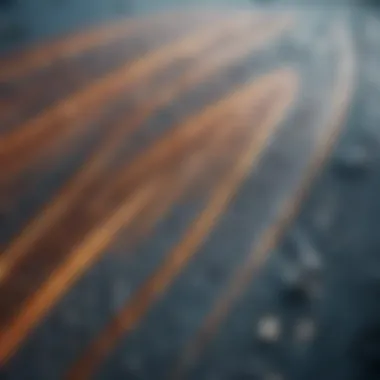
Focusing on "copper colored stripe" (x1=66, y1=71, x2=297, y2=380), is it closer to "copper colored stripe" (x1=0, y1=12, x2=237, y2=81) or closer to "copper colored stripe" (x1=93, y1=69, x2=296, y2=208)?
"copper colored stripe" (x1=93, y1=69, x2=296, y2=208)

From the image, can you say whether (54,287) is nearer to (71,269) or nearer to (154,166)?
(71,269)

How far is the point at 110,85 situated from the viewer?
0.80 metres

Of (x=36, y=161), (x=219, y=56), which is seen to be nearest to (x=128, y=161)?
(x=36, y=161)

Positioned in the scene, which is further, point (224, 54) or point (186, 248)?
point (224, 54)

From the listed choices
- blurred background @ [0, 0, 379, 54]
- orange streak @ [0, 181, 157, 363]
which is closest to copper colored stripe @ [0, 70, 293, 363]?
orange streak @ [0, 181, 157, 363]

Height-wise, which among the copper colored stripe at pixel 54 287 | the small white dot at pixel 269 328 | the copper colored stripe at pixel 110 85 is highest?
the copper colored stripe at pixel 110 85

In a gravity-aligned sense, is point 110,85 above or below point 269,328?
above

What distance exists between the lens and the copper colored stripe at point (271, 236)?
0.65m

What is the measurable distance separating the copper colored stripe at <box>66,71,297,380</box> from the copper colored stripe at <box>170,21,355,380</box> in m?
0.05

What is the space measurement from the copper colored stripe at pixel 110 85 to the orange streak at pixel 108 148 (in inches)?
1.1

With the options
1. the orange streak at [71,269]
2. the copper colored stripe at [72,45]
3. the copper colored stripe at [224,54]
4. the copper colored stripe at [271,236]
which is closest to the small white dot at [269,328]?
the copper colored stripe at [271,236]

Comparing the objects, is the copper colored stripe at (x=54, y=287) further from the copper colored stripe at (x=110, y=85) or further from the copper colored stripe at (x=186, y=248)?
the copper colored stripe at (x=110, y=85)

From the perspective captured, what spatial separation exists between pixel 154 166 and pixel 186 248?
0.35 feet

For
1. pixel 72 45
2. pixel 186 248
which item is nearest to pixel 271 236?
pixel 186 248
